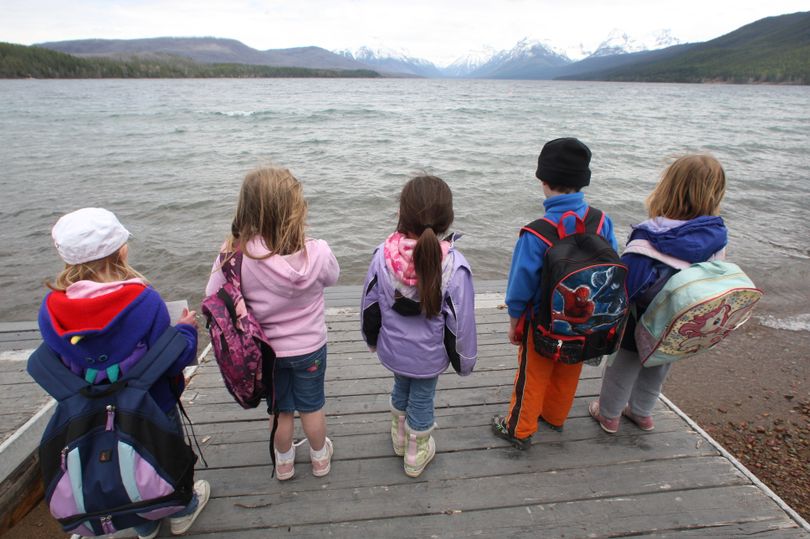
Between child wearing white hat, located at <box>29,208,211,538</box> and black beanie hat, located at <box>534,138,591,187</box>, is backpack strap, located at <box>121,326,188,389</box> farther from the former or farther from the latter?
black beanie hat, located at <box>534,138,591,187</box>

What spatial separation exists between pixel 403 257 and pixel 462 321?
0.47 metres

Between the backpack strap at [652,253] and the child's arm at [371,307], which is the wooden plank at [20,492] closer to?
the child's arm at [371,307]

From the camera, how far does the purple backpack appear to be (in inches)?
81.6

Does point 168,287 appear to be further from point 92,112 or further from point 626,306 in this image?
point 92,112

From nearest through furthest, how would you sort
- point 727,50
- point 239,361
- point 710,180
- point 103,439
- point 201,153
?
point 103,439
point 239,361
point 710,180
point 201,153
point 727,50

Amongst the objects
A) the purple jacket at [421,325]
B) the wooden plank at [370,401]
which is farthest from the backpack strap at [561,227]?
the wooden plank at [370,401]

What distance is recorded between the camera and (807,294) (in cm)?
837

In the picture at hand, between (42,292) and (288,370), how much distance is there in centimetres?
800

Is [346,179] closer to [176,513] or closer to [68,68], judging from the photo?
[176,513]

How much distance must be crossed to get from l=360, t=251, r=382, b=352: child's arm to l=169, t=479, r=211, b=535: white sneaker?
1.24m

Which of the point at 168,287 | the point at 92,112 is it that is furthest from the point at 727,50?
the point at 168,287

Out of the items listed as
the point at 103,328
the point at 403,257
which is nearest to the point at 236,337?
the point at 103,328

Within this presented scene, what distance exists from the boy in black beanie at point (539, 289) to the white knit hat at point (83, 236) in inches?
74.3

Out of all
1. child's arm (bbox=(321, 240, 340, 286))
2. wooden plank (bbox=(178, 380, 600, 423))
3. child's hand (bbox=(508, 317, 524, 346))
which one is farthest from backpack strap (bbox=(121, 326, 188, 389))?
child's hand (bbox=(508, 317, 524, 346))
